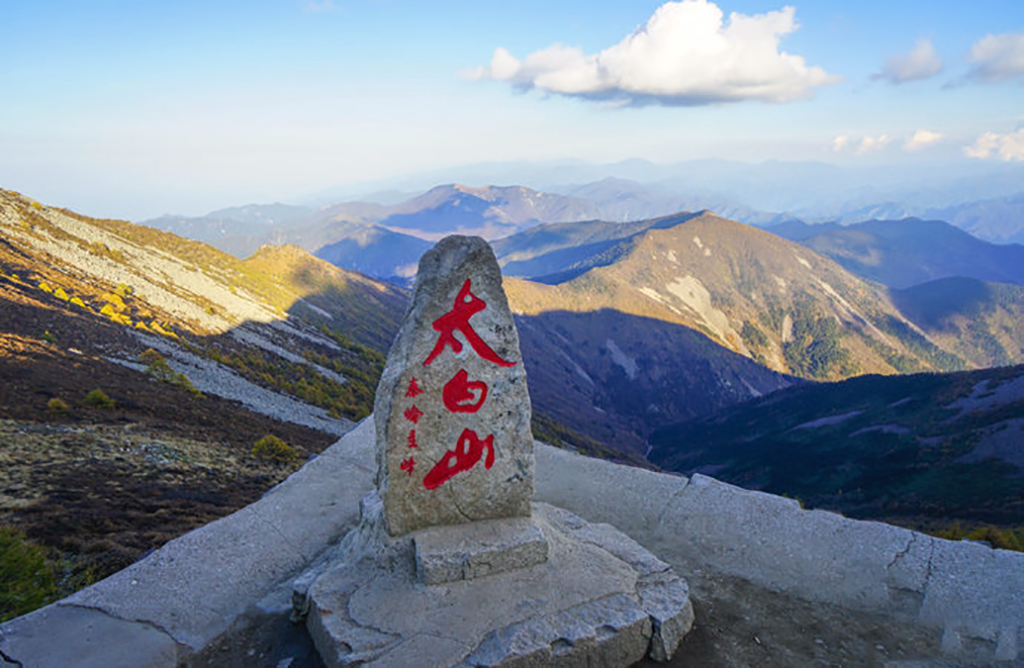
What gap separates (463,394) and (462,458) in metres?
1.14

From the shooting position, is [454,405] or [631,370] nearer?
[454,405]

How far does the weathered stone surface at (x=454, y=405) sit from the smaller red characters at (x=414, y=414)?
0.06 feet

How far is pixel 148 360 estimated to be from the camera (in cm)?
2939

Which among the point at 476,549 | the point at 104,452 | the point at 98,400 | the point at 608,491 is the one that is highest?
the point at 98,400

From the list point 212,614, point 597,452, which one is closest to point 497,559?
point 212,614

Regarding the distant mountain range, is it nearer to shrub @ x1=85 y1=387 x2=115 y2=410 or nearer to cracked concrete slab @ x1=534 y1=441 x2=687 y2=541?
shrub @ x1=85 y1=387 x2=115 y2=410

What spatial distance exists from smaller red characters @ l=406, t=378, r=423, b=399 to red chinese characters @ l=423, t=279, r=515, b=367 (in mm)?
526

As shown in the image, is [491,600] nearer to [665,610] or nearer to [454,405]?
[665,610]

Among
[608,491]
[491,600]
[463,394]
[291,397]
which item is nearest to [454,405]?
[463,394]

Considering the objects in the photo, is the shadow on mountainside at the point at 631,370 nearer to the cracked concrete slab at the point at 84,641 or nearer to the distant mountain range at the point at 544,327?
the distant mountain range at the point at 544,327

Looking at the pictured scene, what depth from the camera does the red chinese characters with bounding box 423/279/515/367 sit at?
32.5 feet

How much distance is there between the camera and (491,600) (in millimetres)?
8750

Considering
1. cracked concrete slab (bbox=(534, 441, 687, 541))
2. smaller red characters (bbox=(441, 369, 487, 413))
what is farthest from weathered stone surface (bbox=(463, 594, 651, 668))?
cracked concrete slab (bbox=(534, 441, 687, 541))

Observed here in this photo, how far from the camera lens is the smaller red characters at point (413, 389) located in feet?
31.7
